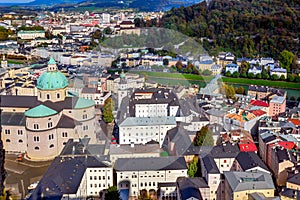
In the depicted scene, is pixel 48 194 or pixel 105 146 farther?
pixel 105 146

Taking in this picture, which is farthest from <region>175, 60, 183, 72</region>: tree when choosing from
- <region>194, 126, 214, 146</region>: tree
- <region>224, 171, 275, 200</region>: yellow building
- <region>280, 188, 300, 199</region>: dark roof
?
<region>280, 188, 300, 199</region>: dark roof

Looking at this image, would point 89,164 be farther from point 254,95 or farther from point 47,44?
point 47,44

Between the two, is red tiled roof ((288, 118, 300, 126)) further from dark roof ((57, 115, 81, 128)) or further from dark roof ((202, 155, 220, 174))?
dark roof ((57, 115, 81, 128))

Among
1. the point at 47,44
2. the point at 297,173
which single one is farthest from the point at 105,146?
the point at 47,44

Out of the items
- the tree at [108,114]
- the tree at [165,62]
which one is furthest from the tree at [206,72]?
the tree at [108,114]

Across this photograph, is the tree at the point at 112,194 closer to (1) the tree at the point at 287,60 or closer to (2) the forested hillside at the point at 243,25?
(1) the tree at the point at 287,60

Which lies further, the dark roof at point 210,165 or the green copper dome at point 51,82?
the green copper dome at point 51,82
